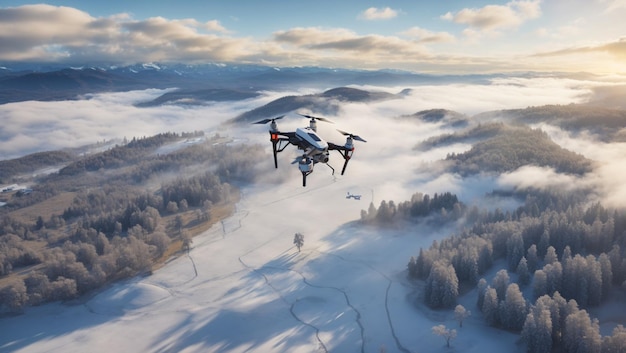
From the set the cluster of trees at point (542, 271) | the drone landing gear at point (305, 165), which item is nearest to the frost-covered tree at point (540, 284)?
the cluster of trees at point (542, 271)

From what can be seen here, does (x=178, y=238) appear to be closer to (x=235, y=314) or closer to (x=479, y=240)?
(x=235, y=314)

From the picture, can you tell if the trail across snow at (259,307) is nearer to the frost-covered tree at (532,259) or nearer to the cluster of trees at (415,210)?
the cluster of trees at (415,210)

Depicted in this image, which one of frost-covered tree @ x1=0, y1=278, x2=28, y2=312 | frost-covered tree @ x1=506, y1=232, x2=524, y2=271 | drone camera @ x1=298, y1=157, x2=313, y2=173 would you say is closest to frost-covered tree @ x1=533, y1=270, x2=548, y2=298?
frost-covered tree @ x1=506, y1=232, x2=524, y2=271

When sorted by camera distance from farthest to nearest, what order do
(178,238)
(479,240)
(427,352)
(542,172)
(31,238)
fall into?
1. (542,172)
2. (31,238)
3. (178,238)
4. (479,240)
5. (427,352)

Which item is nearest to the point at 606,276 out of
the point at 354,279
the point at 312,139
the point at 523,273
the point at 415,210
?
the point at 523,273

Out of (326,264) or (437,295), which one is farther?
(326,264)

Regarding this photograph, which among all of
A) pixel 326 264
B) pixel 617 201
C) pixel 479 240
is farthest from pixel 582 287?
pixel 326 264
